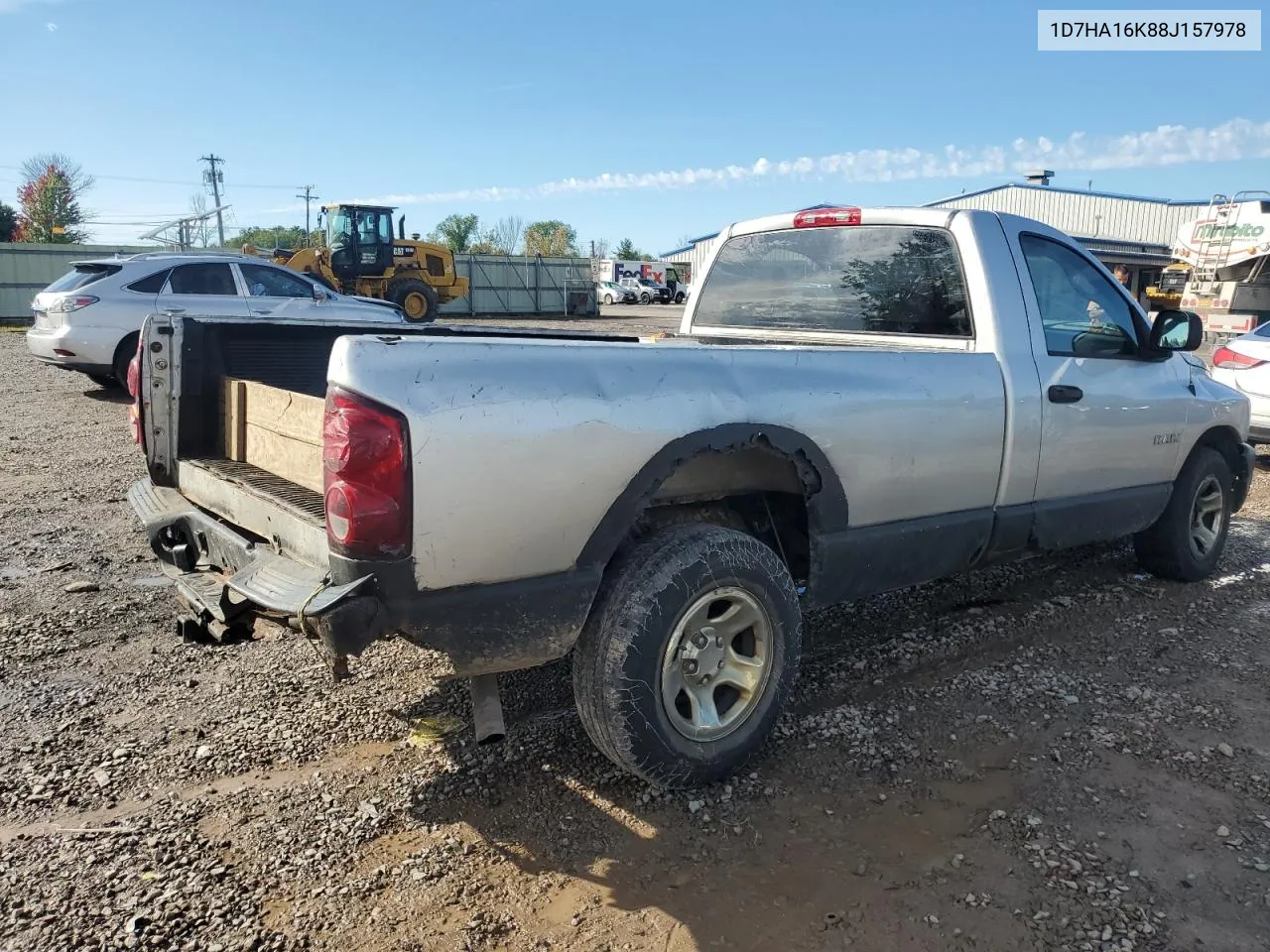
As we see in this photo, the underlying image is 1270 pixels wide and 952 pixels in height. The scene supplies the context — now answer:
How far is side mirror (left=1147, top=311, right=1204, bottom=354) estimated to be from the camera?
457 cm

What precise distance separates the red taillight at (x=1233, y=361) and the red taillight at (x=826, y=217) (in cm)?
640

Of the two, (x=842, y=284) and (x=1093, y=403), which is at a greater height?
(x=842, y=284)

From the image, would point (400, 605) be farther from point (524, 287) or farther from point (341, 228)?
point (524, 287)

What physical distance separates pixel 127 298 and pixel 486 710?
991 cm

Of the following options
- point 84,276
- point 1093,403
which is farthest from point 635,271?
point 1093,403

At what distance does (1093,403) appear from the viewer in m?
4.29

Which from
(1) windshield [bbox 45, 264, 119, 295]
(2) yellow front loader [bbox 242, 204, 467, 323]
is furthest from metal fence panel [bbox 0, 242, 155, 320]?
(1) windshield [bbox 45, 264, 119, 295]

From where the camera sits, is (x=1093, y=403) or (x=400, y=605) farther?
(x=1093, y=403)

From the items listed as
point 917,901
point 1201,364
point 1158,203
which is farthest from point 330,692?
point 1158,203

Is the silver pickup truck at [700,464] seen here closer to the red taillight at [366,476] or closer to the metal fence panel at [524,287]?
the red taillight at [366,476]

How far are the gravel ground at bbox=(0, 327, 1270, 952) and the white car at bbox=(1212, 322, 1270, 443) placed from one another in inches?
188

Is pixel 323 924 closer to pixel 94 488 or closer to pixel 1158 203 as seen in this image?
pixel 94 488

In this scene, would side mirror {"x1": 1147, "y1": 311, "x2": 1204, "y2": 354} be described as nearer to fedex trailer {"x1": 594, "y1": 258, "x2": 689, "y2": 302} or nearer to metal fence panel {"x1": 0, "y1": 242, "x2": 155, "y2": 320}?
metal fence panel {"x1": 0, "y1": 242, "x2": 155, "y2": 320}

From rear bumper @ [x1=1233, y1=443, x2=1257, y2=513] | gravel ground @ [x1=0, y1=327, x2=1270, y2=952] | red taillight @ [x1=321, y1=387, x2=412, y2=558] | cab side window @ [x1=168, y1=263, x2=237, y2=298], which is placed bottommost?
gravel ground @ [x1=0, y1=327, x2=1270, y2=952]
